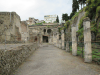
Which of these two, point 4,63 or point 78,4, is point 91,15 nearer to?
point 4,63

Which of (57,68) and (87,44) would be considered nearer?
(57,68)

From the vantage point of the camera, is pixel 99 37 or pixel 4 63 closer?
pixel 4 63

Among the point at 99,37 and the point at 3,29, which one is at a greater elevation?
the point at 3,29

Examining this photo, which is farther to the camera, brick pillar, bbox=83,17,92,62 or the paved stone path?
brick pillar, bbox=83,17,92,62

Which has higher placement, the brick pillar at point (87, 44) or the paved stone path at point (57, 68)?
the brick pillar at point (87, 44)

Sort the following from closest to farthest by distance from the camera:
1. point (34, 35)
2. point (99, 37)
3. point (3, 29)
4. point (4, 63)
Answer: point (4, 63) → point (99, 37) → point (3, 29) → point (34, 35)

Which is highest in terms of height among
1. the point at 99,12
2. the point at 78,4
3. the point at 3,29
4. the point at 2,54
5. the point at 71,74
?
the point at 78,4

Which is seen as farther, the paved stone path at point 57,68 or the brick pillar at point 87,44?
the brick pillar at point 87,44

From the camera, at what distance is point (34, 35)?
2522 cm

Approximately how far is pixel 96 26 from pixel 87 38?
24.1 feet

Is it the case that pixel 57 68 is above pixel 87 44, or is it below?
below

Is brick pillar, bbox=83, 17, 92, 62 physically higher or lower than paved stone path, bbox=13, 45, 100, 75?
higher

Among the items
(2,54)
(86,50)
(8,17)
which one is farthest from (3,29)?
(86,50)

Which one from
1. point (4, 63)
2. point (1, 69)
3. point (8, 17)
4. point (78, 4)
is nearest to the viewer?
point (1, 69)
